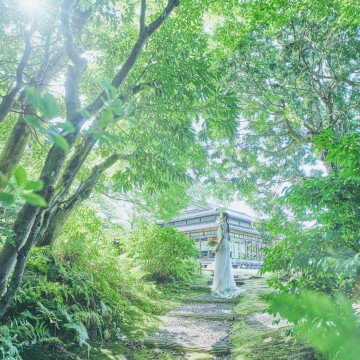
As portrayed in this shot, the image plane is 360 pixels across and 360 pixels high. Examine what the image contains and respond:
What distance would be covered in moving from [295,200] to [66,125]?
89.3 inches

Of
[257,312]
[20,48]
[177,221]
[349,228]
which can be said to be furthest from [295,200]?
[177,221]

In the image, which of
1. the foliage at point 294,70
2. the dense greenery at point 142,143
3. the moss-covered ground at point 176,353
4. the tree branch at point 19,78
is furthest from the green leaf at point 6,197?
the foliage at point 294,70

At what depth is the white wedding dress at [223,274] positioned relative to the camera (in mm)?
7044

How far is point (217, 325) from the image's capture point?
4.13m

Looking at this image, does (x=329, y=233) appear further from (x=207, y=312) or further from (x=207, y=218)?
(x=207, y=218)

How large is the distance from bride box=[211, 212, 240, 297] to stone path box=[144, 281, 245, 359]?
52.7 inches

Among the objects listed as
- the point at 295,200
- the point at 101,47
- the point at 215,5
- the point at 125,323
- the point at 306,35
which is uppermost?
the point at 306,35

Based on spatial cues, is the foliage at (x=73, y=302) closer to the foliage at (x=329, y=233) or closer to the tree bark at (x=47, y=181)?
the tree bark at (x=47, y=181)

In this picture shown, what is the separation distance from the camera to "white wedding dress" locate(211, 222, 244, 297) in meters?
7.04

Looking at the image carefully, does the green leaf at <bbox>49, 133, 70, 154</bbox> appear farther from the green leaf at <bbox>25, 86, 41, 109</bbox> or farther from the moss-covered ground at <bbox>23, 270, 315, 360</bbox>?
the moss-covered ground at <bbox>23, 270, 315, 360</bbox>

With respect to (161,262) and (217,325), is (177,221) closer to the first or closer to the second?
(161,262)

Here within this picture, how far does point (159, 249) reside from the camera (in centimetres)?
739

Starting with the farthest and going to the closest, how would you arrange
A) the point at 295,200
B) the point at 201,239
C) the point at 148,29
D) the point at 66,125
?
Answer: 1. the point at 201,239
2. the point at 148,29
3. the point at 295,200
4. the point at 66,125

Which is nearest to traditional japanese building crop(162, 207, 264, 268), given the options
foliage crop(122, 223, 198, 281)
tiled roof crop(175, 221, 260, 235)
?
tiled roof crop(175, 221, 260, 235)
